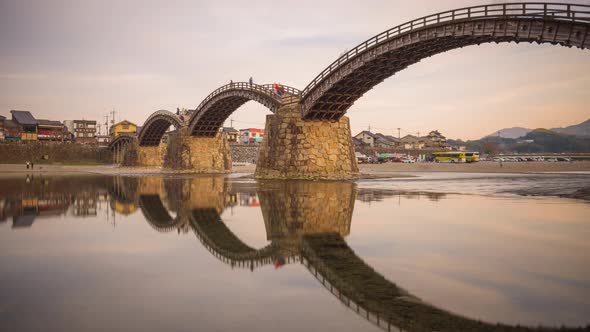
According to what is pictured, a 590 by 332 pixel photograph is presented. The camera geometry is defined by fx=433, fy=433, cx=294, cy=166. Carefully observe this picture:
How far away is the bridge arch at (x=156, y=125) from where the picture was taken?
234 ft

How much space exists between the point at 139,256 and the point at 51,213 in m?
10.0

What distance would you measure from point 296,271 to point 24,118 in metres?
119

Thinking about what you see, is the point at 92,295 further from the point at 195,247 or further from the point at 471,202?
the point at 471,202

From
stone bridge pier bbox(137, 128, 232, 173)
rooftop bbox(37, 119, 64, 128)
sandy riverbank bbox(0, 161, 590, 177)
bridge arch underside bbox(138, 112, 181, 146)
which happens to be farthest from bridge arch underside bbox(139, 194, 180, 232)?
rooftop bbox(37, 119, 64, 128)

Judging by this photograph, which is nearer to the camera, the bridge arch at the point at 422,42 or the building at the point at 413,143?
the bridge arch at the point at 422,42

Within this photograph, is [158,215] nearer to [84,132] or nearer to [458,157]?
[458,157]

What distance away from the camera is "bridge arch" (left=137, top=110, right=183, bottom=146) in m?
71.3

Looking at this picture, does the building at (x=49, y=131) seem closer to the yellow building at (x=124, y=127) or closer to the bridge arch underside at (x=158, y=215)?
the yellow building at (x=124, y=127)

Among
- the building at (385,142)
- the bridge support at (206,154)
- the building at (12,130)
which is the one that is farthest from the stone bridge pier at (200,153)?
the building at (385,142)

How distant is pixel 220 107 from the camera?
61.5m

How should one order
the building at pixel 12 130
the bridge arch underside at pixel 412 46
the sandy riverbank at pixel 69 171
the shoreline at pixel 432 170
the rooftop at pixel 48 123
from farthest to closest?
the rooftop at pixel 48 123 < the building at pixel 12 130 < the sandy riverbank at pixel 69 171 < the shoreline at pixel 432 170 < the bridge arch underside at pixel 412 46

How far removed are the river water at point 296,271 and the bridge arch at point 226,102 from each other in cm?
3118

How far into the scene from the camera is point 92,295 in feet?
22.8

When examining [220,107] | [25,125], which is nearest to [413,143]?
[220,107]
